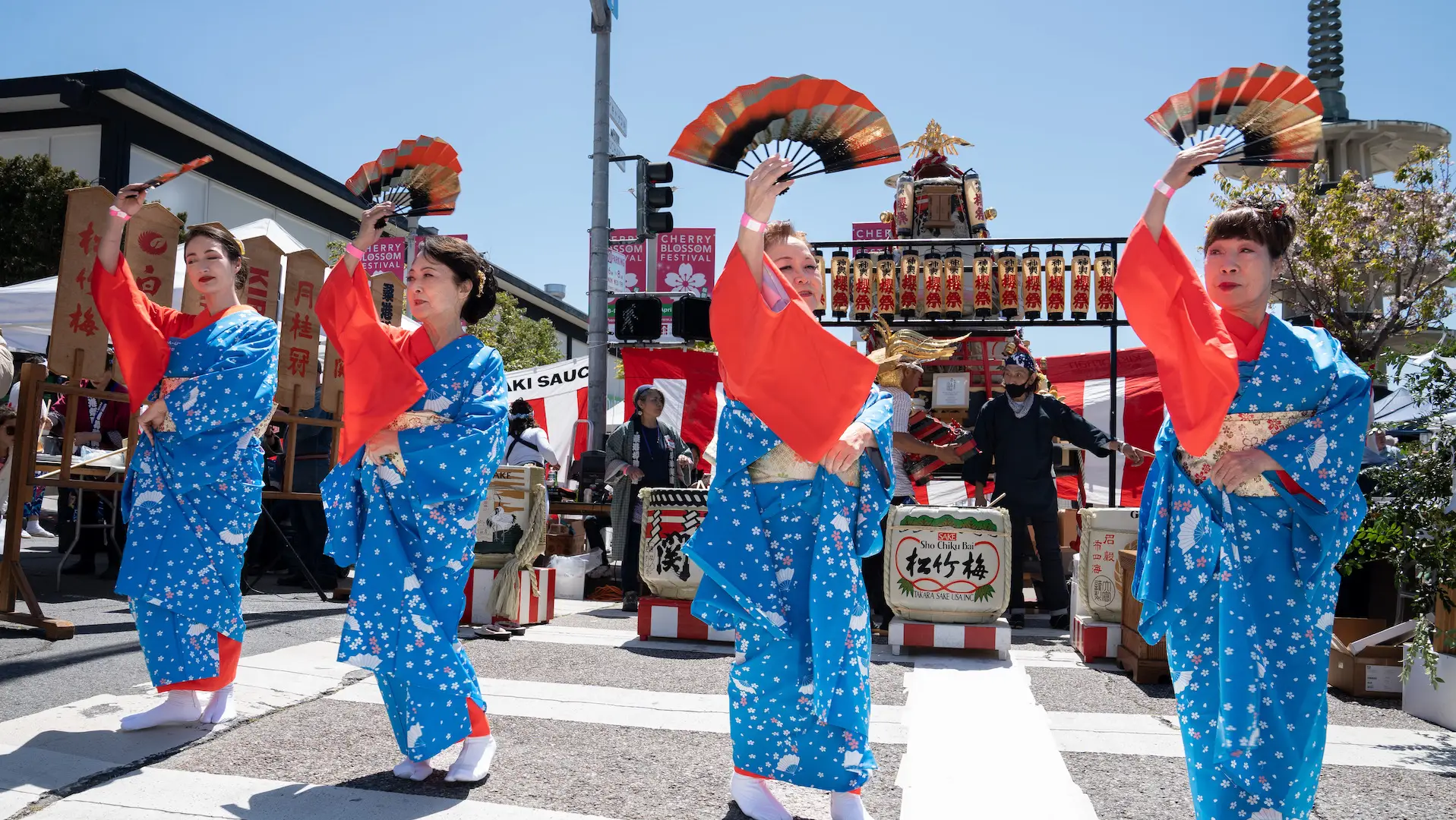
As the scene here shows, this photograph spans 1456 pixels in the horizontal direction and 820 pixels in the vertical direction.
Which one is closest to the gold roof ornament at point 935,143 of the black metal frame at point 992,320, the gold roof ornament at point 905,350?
the black metal frame at point 992,320

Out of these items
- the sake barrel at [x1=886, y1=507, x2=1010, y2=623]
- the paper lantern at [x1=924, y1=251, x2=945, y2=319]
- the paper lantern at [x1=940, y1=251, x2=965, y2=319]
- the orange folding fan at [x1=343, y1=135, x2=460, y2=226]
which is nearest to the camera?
the orange folding fan at [x1=343, y1=135, x2=460, y2=226]

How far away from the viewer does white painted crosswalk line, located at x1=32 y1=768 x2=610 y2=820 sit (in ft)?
8.57

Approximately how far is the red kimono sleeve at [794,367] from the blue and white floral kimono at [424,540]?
0.90 metres

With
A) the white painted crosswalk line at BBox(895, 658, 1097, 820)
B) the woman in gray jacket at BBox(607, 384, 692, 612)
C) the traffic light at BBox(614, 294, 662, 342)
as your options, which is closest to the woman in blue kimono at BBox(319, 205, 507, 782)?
the white painted crosswalk line at BBox(895, 658, 1097, 820)

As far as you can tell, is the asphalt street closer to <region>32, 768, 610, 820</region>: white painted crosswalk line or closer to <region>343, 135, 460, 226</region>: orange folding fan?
<region>32, 768, 610, 820</region>: white painted crosswalk line

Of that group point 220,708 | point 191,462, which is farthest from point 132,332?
point 220,708

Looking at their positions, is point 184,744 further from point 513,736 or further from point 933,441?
point 933,441

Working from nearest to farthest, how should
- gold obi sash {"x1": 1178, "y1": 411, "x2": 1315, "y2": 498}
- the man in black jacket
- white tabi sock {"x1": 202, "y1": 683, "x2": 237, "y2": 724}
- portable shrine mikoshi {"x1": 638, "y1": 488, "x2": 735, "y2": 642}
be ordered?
gold obi sash {"x1": 1178, "y1": 411, "x2": 1315, "y2": 498}
white tabi sock {"x1": 202, "y1": 683, "x2": 237, "y2": 724}
portable shrine mikoshi {"x1": 638, "y1": 488, "x2": 735, "y2": 642}
the man in black jacket

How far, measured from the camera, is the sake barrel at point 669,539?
19.9 ft

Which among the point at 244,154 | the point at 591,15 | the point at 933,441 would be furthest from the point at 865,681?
the point at 244,154

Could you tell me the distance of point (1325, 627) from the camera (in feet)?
7.80

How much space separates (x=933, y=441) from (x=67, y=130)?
1925 centimetres

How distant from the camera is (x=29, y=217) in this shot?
15930 mm

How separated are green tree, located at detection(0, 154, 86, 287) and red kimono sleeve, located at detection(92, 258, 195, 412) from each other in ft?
49.0
